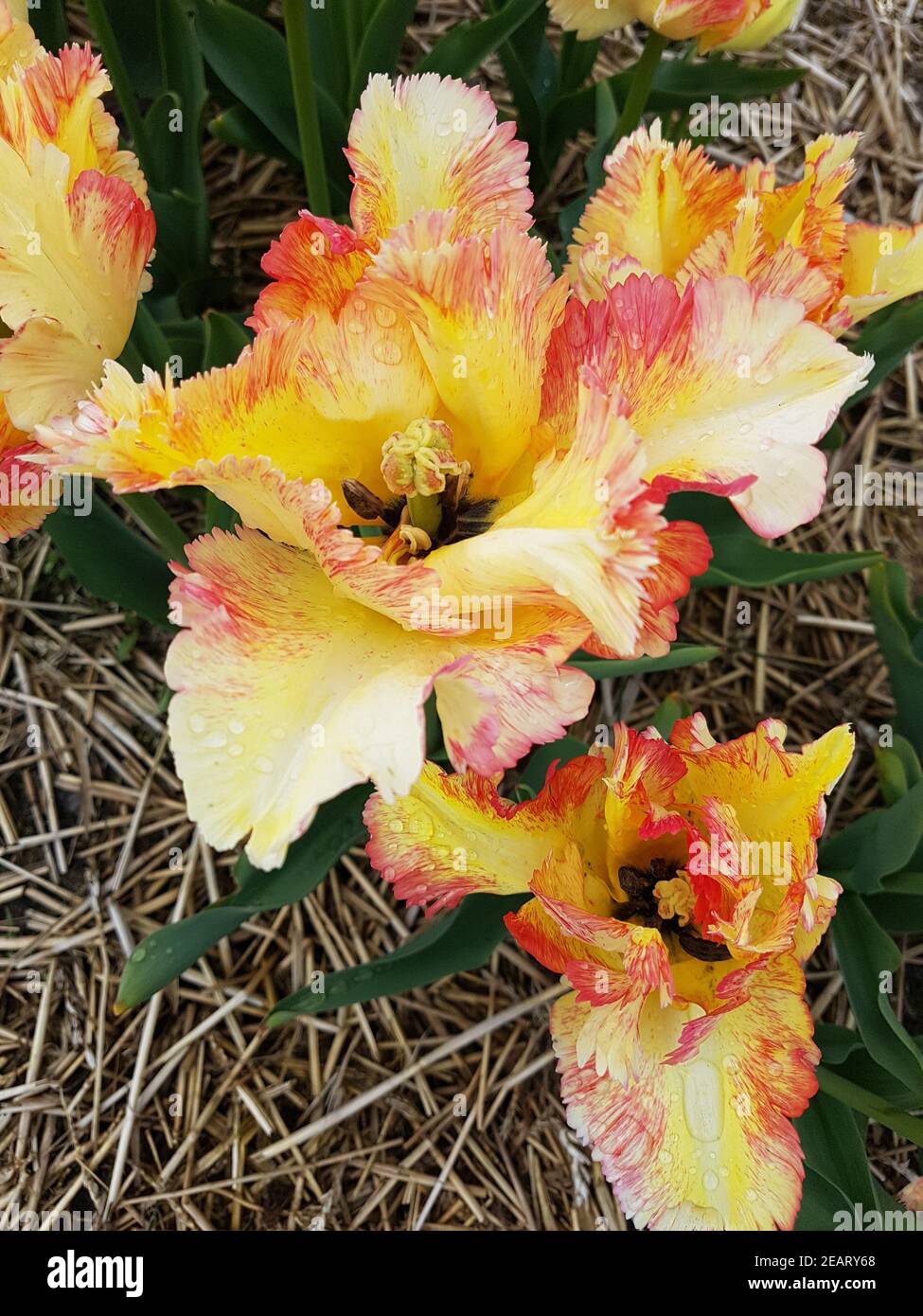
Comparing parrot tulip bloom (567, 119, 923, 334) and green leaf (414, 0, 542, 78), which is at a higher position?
green leaf (414, 0, 542, 78)

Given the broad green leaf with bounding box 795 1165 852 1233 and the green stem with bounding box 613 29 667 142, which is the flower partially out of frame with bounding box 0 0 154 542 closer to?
the green stem with bounding box 613 29 667 142

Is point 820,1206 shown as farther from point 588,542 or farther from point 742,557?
point 588,542

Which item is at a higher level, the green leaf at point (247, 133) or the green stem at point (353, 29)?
the green stem at point (353, 29)

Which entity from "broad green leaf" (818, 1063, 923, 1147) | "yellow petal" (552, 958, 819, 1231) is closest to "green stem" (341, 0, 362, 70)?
"yellow petal" (552, 958, 819, 1231)

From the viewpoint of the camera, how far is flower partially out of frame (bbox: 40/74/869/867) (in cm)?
52

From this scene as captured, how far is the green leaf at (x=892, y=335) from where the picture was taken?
111 centimetres

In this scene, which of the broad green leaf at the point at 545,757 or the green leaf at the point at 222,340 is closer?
the green leaf at the point at 222,340

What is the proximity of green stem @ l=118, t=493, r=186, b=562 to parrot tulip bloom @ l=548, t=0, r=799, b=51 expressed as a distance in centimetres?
55

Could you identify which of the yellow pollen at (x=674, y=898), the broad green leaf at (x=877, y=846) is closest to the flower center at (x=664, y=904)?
the yellow pollen at (x=674, y=898)

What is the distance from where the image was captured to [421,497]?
0.73 m

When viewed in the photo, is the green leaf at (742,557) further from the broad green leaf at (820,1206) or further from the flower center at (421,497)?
the broad green leaf at (820,1206)

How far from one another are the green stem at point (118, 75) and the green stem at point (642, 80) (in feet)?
1.72
